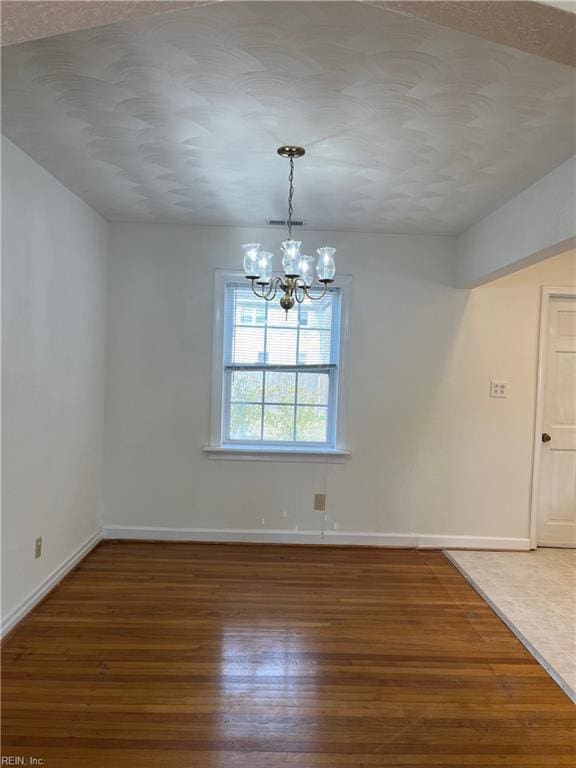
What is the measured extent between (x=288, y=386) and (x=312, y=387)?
7.8 inches

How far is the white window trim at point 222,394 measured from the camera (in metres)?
4.01

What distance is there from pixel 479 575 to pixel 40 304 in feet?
11.2

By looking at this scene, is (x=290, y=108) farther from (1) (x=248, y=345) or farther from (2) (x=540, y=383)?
(2) (x=540, y=383)

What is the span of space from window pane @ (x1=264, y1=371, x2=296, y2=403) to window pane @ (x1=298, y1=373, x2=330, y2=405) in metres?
0.07

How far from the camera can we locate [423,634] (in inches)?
110

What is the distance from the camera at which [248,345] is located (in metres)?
4.09

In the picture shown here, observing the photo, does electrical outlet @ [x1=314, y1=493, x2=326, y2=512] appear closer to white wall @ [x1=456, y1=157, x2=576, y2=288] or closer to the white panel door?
the white panel door

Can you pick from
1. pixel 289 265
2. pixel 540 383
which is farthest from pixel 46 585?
pixel 540 383

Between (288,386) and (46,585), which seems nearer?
(46,585)

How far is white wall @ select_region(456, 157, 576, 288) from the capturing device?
248cm

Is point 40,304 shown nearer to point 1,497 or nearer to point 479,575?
point 1,497

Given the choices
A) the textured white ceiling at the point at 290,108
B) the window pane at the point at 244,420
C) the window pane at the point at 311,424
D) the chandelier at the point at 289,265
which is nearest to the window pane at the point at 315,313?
the window pane at the point at 311,424

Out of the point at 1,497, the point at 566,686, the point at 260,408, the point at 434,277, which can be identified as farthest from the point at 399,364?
the point at 1,497

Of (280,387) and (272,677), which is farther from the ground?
(280,387)
